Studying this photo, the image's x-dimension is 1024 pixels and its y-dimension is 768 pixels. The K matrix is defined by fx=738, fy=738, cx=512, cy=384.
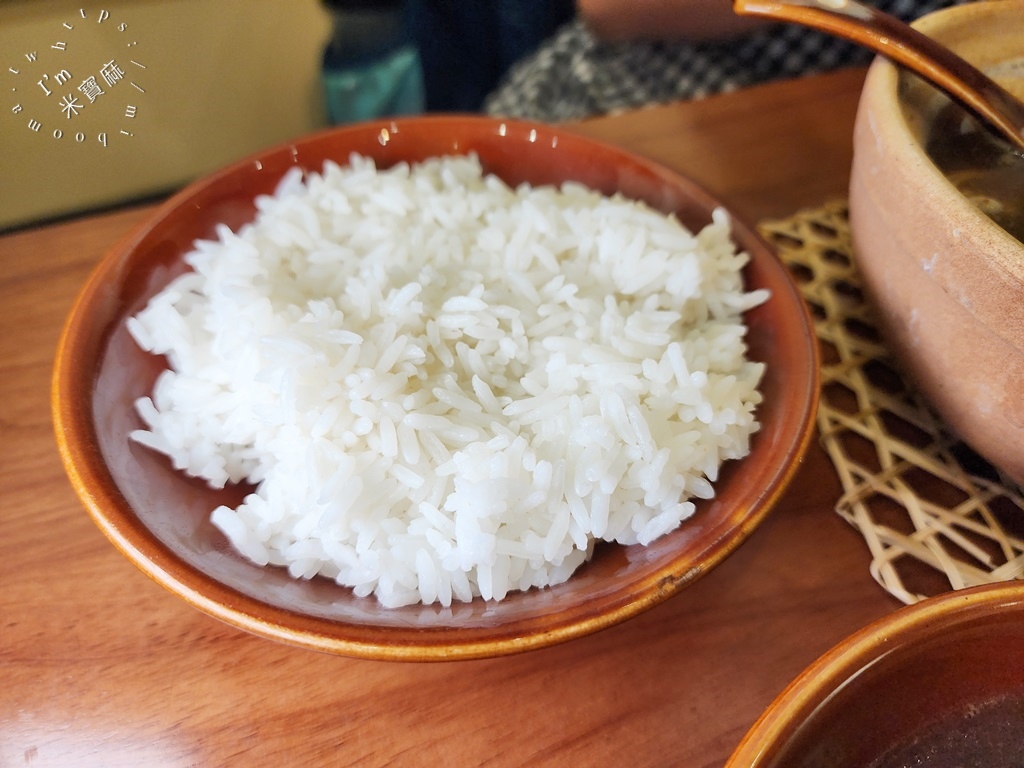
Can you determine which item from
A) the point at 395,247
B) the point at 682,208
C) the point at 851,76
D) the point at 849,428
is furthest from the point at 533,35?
the point at 849,428

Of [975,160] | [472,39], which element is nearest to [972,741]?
[975,160]

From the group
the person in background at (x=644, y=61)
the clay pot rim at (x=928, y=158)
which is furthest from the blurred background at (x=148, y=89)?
the clay pot rim at (x=928, y=158)

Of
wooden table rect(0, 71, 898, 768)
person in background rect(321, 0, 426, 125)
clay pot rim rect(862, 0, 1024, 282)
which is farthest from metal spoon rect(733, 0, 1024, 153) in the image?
person in background rect(321, 0, 426, 125)

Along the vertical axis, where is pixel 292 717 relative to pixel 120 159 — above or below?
below

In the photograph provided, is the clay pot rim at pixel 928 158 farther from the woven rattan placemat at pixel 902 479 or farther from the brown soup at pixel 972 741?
the brown soup at pixel 972 741

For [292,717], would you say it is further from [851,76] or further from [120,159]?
[851,76]

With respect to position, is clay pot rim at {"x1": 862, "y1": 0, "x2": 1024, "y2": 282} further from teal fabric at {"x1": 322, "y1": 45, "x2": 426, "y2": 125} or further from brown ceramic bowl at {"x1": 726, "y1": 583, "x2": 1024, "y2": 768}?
teal fabric at {"x1": 322, "y1": 45, "x2": 426, "y2": 125}

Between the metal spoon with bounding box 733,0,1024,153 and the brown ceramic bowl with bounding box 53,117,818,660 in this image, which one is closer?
the brown ceramic bowl with bounding box 53,117,818,660
